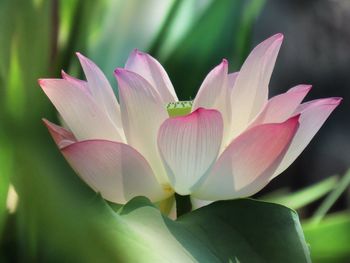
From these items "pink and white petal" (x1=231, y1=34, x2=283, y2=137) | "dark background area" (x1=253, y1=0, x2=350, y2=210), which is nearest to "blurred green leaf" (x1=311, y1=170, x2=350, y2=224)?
"pink and white petal" (x1=231, y1=34, x2=283, y2=137)

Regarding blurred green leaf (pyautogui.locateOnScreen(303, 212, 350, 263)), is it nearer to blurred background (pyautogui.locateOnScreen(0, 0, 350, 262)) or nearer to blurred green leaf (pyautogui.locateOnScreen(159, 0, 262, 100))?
blurred background (pyautogui.locateOnScreen(0, 0, 350, 262))

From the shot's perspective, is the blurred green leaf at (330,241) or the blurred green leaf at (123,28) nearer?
the blurred green leaf at (330,241)

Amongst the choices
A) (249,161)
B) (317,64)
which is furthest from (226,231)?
(317,64)

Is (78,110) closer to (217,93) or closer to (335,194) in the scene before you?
(217,93)

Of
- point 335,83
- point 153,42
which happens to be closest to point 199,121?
point 153,42

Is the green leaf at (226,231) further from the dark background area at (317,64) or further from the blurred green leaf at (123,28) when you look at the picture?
the dark background area at (317,64)

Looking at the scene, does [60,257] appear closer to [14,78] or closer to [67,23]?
[14,78]

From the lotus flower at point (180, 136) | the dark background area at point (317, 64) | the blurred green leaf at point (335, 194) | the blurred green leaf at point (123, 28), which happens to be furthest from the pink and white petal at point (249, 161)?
the dark background area at point (317, 64)

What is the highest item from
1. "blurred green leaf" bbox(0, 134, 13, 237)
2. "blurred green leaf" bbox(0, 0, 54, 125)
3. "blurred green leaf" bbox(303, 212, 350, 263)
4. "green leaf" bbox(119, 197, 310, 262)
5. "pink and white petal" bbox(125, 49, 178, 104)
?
"blurred green leaf" bbox(0, 0, 54, 125)
